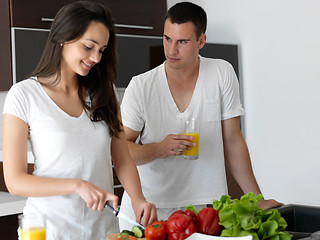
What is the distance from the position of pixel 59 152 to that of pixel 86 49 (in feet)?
1.16

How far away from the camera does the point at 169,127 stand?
2.23 m

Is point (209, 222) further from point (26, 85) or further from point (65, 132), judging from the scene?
point (26, 85)

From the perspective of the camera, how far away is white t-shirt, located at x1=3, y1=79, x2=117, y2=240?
1.67 meters

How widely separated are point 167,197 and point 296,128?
6.89 ft

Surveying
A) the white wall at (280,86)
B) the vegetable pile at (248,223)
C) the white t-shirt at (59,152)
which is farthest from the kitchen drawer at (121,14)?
the vegetable pile at (248,223)

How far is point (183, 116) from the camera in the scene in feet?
7.29

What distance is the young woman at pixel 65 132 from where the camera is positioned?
1.60 metres

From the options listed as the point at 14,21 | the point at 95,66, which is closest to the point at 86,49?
the point at 95,66

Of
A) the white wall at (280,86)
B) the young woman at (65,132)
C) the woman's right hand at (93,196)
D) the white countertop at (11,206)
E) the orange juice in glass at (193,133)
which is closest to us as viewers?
the woman's right hand at (93,196)

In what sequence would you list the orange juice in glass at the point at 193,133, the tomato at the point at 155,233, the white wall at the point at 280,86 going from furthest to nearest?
→ 1. the white wall at the point at 280,86
2. the orange juice in glass at the point at 193,133
3. the tomato at the point at 155,233

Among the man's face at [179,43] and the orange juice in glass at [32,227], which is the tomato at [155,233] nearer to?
the orange juice in glass at [32,227]

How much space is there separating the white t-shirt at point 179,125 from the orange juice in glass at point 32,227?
1.01 metres

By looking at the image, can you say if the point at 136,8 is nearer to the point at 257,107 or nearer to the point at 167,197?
the point at 257,107

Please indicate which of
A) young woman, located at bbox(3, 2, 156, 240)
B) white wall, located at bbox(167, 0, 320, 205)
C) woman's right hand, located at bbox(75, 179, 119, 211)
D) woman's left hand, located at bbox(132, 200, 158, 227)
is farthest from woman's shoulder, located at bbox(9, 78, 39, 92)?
white wall, located at bbox(167, 0, 320, 205)
